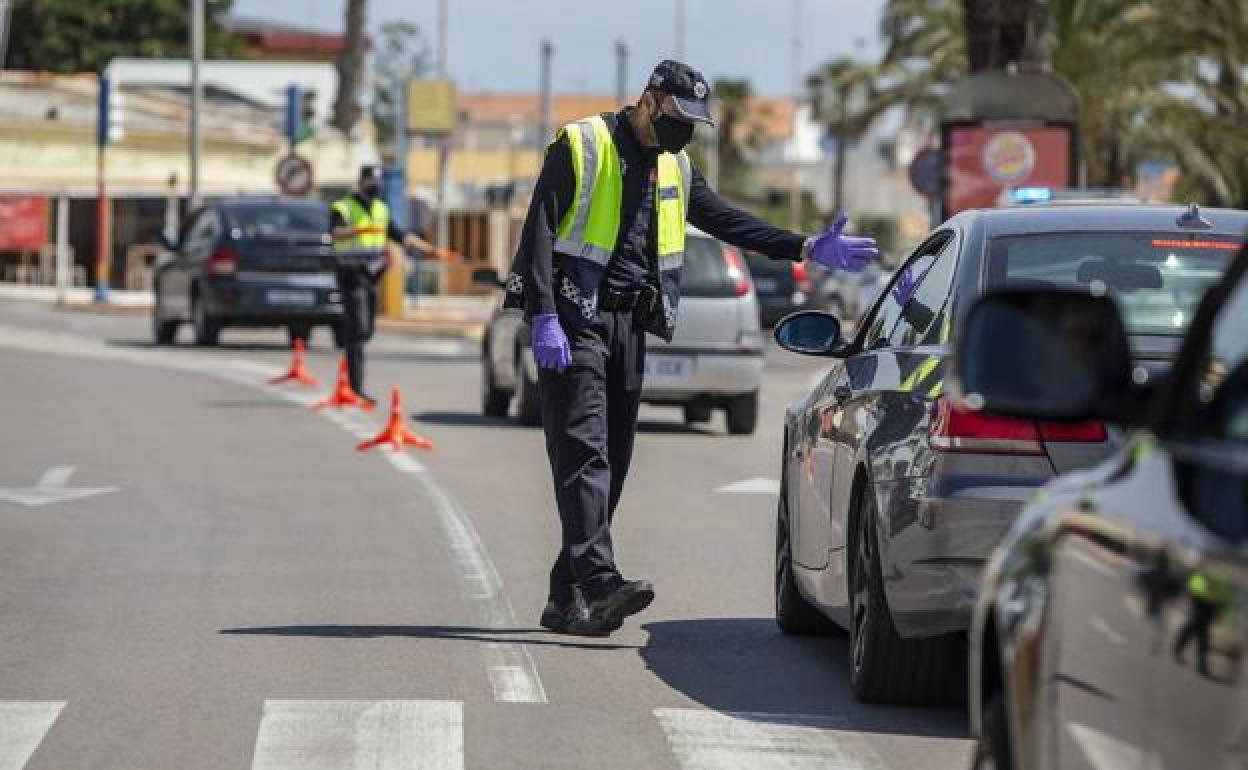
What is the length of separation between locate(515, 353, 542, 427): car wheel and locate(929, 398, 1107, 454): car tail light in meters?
14.2

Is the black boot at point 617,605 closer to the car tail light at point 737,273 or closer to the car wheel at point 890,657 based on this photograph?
the car wheel at point 890,657

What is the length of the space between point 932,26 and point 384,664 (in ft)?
169

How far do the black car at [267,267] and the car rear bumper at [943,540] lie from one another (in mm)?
24980

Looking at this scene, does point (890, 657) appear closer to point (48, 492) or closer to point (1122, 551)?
point (1122, 551)

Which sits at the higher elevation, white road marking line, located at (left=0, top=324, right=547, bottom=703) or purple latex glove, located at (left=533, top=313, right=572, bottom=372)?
purple latex glove, located at (left=533, top=313, right=572, bottom=372)

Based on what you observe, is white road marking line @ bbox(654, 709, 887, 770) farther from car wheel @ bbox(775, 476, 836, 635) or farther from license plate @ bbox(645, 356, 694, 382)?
license plate @ bbox(645, 356, 694, 382)

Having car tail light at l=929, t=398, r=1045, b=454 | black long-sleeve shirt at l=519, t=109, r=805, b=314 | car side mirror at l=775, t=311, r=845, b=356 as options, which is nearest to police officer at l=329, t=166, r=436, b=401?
black long-sleeve shirt at l=519, t=109, r=805, b=314

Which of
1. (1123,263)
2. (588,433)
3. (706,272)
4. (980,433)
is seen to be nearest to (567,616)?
(588,433)

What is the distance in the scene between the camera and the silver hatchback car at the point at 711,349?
70.0 feet

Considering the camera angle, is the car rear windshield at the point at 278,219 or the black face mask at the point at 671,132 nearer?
the black face mask at the point at 671,132

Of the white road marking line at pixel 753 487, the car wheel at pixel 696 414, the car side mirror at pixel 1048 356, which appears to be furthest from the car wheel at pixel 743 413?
the car side mirror at pixel 1048 356

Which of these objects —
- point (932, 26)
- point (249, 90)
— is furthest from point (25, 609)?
point (249, 90)

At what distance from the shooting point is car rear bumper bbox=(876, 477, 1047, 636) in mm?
7691

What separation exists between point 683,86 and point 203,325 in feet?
80.5
